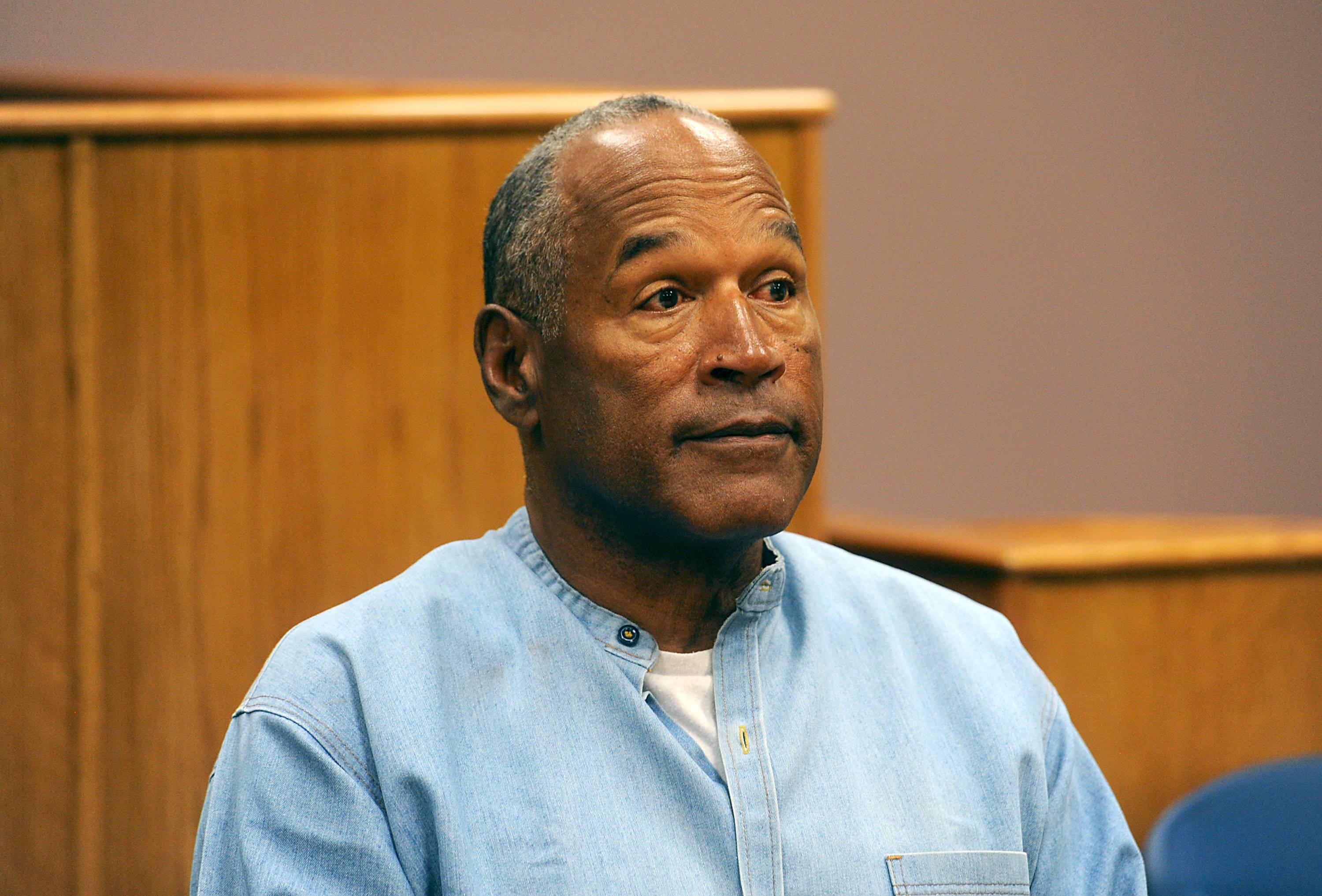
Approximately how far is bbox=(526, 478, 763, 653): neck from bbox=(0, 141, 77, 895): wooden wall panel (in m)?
1.07

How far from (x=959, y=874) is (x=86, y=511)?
138 cm

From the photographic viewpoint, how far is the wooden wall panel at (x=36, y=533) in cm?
188

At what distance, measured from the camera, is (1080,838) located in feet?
3.93

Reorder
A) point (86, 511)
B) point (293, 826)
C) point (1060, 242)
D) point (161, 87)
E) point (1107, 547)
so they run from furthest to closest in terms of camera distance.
Answer: 1. point (1060, 242)
2. point (161, 87)
3. point (1107, 547)
4. point (86, 511)
5. point (293, 826)

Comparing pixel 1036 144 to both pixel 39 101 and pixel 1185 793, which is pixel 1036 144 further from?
pixel 39 101

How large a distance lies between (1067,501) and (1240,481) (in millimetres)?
505

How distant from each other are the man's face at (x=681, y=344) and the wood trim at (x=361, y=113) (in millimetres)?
768

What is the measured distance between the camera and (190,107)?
192cm

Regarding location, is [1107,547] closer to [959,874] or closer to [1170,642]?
[1170,642]

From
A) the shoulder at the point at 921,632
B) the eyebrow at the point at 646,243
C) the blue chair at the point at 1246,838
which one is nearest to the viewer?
the eyebrow at the point at 646,243

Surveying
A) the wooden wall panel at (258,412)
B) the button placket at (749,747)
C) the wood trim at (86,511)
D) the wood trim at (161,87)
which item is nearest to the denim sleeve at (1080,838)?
the button placket at (749,747)

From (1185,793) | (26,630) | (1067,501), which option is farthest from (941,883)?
(1067,501)

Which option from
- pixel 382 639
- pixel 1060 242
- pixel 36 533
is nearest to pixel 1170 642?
pixel 382 639

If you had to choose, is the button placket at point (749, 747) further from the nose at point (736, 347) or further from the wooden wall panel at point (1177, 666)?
the wooden wall panel at point (1177, 666)
